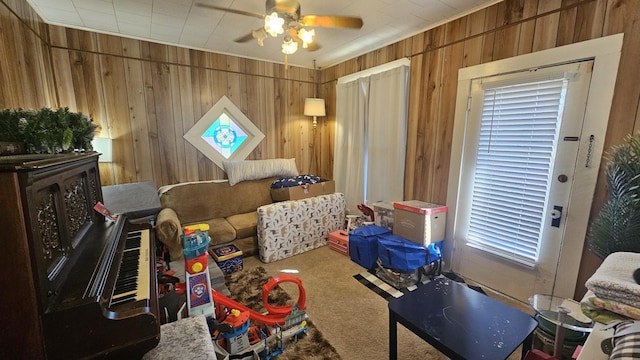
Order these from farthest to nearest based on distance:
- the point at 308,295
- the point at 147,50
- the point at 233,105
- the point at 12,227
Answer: the point at 233,105, the point at 147,50, the point at 308,295, the point at 12,227

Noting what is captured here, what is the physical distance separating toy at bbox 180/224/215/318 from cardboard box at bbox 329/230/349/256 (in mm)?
1784

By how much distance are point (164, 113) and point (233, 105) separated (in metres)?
0.86

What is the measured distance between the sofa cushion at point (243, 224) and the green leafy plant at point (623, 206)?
287cm

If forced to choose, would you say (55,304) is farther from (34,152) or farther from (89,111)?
(89,111)

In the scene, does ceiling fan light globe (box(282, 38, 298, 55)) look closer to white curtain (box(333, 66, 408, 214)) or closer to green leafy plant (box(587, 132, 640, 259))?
white curtain (box(333, 66, 408, 214))

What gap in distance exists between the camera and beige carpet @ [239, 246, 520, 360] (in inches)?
67.4

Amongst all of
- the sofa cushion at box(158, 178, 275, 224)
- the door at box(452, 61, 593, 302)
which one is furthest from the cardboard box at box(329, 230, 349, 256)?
the door at box(452, 61, 593, 302)

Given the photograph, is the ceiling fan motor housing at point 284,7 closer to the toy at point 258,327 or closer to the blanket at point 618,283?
the toy at point 258,327

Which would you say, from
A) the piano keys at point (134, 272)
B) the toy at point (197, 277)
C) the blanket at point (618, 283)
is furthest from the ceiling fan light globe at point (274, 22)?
the blanket at point (618, 283)

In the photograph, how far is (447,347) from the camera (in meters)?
1.17

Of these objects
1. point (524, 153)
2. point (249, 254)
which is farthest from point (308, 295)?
point (524, 153)

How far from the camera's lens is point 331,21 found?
6.25 ft

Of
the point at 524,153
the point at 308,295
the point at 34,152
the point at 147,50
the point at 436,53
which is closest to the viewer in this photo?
the point at 34,152

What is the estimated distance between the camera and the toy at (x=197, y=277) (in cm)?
153
